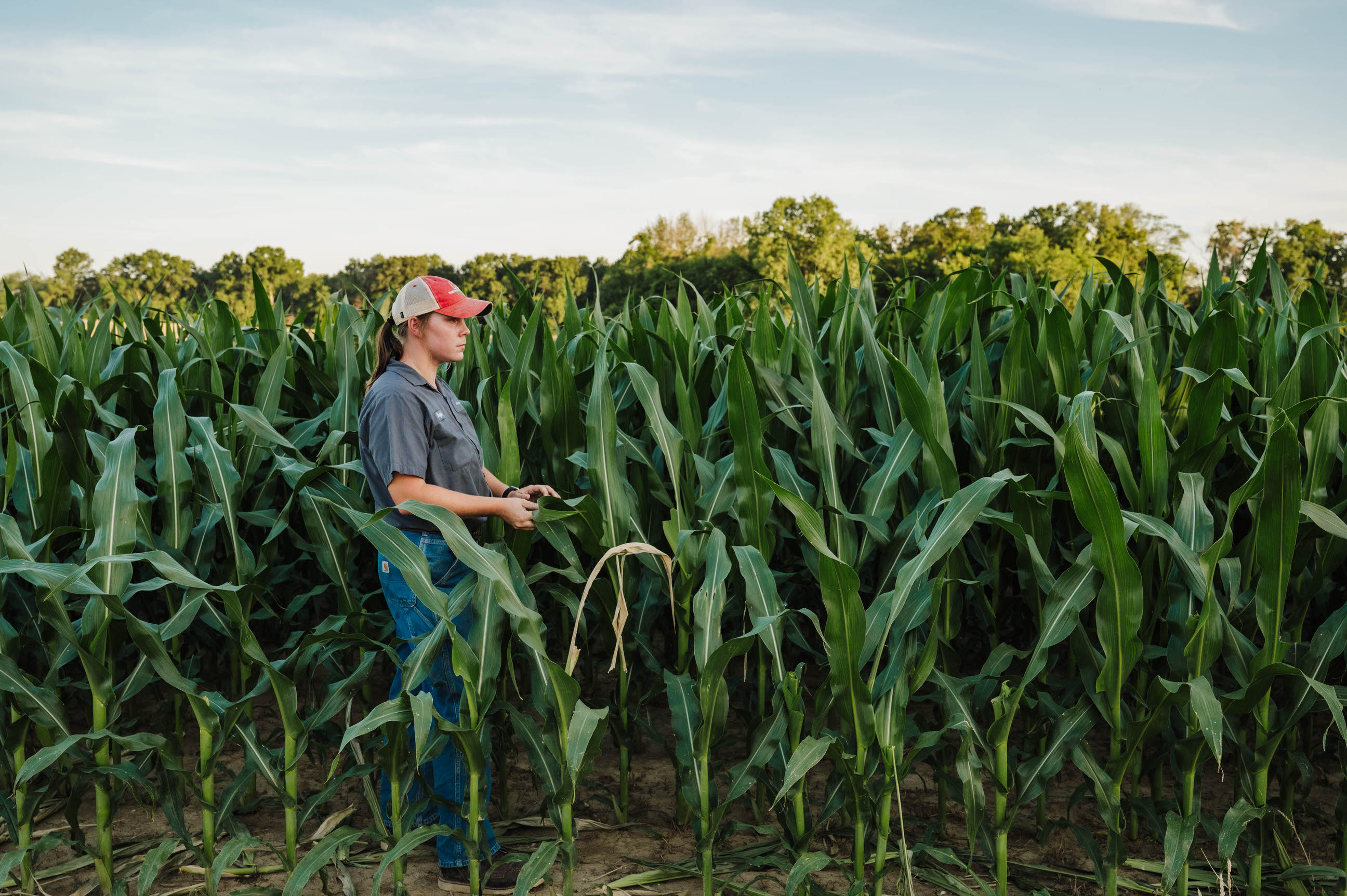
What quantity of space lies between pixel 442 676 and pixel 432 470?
22.8 inches

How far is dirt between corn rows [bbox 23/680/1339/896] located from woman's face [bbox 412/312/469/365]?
4.20 ft

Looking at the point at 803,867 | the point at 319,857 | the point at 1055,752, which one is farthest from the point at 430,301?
the point at 1055,752

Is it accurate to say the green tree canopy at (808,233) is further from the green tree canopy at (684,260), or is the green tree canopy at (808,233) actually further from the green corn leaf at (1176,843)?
the green corn leaf at (1176,843)

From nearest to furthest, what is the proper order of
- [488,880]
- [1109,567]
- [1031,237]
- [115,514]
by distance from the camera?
[1109,567]
[115,514]
[488,880]
[1031,237]

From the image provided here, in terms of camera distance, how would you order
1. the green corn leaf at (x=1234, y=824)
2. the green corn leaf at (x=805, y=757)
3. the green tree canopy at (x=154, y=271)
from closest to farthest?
the green corn leaf at (x=805, y=757) < the green corn leaf at (x=1234, y=824) < the green tree canopy at (x=154, y=271)

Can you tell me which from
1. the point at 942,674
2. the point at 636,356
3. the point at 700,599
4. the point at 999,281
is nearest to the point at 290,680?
the point at 700,599

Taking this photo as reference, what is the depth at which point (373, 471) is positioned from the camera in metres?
2.50

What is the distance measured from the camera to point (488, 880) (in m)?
2.58

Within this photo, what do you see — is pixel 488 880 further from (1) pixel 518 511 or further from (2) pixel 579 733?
(1) pixel 518 511

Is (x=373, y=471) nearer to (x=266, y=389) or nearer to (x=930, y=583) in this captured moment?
(x=266, y=389)

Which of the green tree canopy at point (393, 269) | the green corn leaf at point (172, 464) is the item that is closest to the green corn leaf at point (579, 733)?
the green corn leaf at point (172, 464)

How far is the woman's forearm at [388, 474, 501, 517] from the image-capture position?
90.7 inches

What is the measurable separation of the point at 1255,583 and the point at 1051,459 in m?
0.63

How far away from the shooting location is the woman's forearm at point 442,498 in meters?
2.30
